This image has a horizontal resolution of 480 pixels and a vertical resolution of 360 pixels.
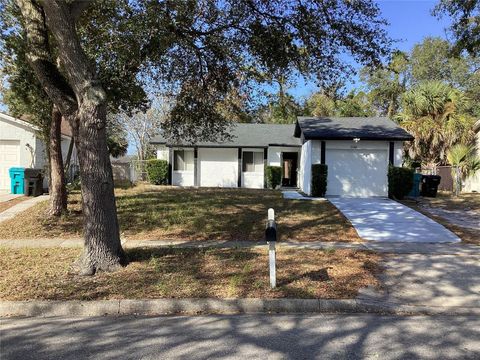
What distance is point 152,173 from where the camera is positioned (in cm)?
2606

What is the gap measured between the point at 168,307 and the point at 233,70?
28.1 ft

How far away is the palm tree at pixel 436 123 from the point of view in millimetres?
25719

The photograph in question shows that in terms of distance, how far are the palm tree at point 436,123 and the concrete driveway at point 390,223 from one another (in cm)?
1176

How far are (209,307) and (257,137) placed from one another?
2133cm

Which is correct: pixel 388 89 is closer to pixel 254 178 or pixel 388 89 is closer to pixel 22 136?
pixel 254 178

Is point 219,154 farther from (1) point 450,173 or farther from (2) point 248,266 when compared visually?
(2) point 248,266

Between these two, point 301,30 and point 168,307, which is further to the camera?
point 301,30

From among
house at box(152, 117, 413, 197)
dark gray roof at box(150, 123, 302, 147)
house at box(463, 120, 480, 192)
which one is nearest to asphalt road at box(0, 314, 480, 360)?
house at box(152, 117, 413, 197)

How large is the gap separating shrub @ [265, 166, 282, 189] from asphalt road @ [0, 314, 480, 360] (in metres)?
19.2

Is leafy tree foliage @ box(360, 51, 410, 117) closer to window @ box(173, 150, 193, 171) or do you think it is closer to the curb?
window @ box(173, 150, 193, 171)

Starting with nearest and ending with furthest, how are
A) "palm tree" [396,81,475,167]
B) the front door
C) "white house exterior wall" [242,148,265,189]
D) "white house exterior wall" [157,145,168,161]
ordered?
"palm tree" [396,81,475,167]
"white house exterior wall" [242,148,265,189]
the front door
"white house exterior wall" [157,145,168,161]

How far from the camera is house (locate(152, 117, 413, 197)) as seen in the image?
18375mm

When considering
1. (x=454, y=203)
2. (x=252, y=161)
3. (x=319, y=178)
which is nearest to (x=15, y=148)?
(x=252, y=161)

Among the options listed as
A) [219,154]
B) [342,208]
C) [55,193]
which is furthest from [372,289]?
[219,154]
